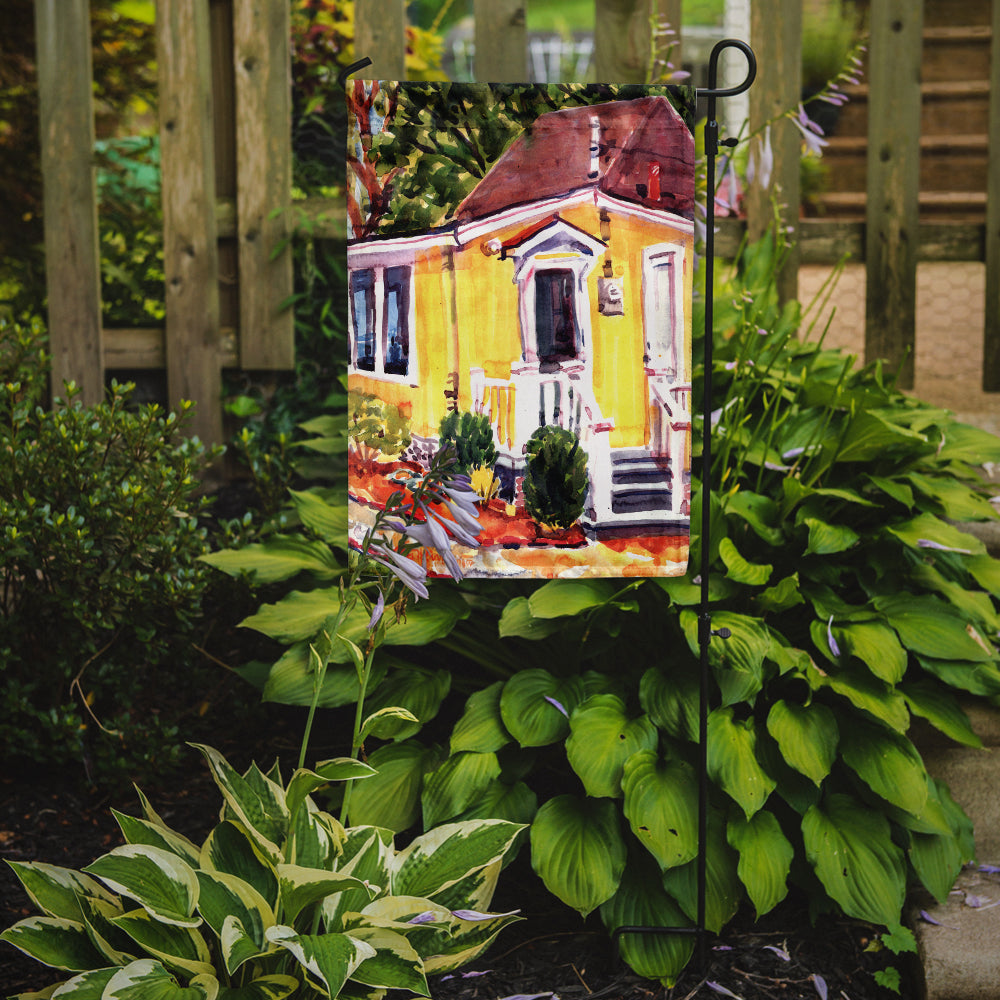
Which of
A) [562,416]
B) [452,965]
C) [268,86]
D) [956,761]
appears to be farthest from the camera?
[268,86]

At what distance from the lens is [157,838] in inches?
68.3

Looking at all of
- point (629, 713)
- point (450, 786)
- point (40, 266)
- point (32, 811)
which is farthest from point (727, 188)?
point (40, 266)

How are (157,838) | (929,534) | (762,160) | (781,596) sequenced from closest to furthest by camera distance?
(157,838) < (781,596) < (929,534) < (762,160)

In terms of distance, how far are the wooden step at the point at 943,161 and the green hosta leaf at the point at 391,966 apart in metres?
6.17

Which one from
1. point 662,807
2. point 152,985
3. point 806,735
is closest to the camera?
point 152,985

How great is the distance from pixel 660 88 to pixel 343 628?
4.02 feet

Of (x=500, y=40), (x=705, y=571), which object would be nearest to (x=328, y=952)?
(x=705, y=571)

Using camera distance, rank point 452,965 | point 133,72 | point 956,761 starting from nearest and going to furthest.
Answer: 1. point 452,965
2. point 956,761
3. point 133,72

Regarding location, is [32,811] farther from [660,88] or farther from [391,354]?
[660,88]

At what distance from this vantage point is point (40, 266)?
400 centimetres

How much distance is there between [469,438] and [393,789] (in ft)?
2.46

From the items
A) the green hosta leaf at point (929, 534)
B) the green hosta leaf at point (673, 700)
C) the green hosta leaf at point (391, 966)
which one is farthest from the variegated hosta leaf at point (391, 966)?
the green hosta leaf at point (929, 534)

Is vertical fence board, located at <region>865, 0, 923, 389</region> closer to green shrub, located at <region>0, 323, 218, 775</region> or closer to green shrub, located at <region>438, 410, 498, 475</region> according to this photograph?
green shrub, located at <region>438, 410, 498, 475</region>

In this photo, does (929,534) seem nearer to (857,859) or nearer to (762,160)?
(857,859)
